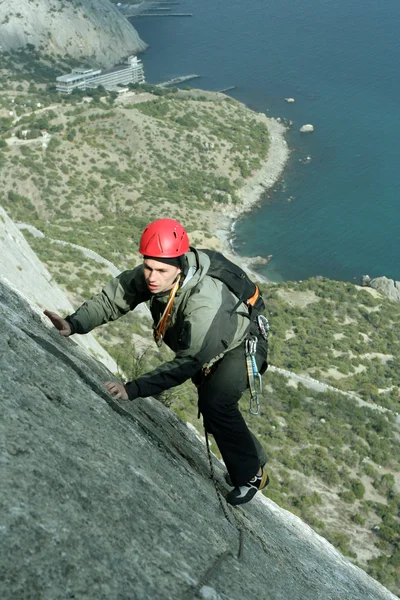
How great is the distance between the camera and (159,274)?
525 cm

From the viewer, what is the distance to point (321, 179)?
337ft

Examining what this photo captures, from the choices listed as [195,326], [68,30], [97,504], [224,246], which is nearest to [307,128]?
[224,246]

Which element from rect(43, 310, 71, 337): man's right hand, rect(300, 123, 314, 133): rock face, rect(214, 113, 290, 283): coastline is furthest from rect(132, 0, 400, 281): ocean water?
rect(43, 310, 71, 337): man's right hand

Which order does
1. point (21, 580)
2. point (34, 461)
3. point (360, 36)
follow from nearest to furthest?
point (21, 580) < point (34, 461) < point (360, 36)

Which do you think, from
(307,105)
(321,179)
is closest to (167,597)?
(321,179)

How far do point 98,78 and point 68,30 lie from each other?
3809 centimetres

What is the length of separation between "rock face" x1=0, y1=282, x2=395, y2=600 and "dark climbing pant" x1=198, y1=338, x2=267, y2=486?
0.46 m

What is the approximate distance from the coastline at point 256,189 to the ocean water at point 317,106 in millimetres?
1623

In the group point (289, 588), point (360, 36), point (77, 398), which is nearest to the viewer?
point (77, 398)

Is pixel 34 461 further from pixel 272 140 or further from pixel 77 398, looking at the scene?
pixel 272 140

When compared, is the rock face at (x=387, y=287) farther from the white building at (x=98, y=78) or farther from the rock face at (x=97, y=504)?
the white building at (x=98, y=78)

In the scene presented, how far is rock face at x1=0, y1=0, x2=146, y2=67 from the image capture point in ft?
512

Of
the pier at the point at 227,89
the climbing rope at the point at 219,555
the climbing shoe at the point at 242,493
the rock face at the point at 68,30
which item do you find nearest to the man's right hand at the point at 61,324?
the climbing rope at the point at 219,555

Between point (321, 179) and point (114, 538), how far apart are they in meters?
104
